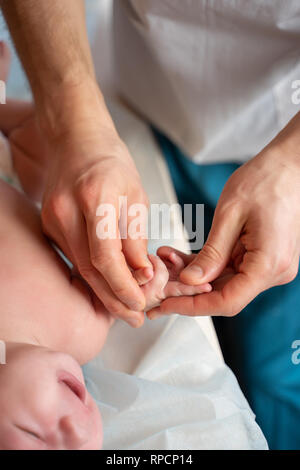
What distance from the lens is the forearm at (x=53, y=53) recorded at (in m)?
0.77

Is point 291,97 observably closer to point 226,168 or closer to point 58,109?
point 226,168

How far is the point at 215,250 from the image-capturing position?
662mm

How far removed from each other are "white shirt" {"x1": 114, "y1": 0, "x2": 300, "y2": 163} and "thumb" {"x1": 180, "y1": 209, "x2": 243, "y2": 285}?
1.10ft

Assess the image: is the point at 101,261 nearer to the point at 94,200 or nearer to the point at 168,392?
the point at 94,200

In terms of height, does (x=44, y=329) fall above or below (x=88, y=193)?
below

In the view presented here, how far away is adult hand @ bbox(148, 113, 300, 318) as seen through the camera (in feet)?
2.14

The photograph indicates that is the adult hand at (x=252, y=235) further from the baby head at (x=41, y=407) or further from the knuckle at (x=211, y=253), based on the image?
the baby head at (x=41, y=407)

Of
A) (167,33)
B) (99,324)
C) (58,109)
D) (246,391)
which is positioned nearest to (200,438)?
(99,324)

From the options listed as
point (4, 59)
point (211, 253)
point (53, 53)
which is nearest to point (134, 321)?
point (211, 253)

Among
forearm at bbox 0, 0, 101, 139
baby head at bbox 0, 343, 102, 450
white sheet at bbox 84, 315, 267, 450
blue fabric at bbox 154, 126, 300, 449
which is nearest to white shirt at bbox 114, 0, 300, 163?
forearm at bbox 0, 0, 101, 139

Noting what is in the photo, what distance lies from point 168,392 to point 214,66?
576mm

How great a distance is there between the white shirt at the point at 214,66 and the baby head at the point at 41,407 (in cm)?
57

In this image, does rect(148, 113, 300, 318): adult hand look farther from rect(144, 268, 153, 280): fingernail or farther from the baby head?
the baby head

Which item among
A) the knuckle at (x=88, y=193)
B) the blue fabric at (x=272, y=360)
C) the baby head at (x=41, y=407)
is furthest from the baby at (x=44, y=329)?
the blue fabric at (x=272, y=360)
